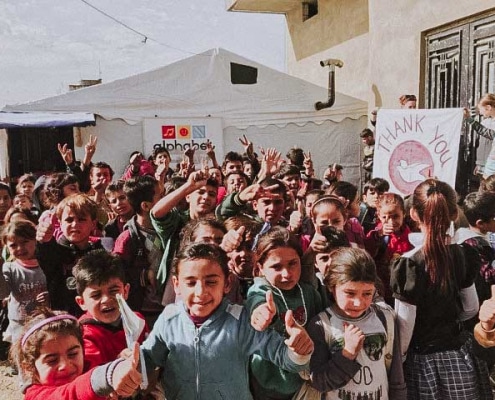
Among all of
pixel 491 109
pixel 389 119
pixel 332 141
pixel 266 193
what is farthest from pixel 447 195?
pixel 332 141

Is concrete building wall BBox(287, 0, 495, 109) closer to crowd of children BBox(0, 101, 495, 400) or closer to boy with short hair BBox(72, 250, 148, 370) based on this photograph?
crowd of children BBox(0, 101, 495, 400)

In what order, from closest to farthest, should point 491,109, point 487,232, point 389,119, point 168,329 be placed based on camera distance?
point 168,329 < point 487,232 < point 491,109 < point 389,119

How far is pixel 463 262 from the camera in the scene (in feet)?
7.39

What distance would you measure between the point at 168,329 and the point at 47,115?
734cm

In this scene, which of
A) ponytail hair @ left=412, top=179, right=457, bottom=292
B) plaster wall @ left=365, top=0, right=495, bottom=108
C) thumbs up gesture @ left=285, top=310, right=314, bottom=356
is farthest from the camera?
plaster wall @ left=365, top=0, right=495, bottom=108

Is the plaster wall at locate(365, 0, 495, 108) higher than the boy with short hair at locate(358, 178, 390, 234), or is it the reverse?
the plaster wall at locate(365, 0, 495, 108)

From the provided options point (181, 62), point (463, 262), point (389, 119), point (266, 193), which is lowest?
point (463, 262)

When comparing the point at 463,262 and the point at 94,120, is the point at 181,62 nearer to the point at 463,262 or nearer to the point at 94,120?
the point at 94,120

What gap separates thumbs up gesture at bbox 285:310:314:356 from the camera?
1646 mm

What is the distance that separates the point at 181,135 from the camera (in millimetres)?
9242

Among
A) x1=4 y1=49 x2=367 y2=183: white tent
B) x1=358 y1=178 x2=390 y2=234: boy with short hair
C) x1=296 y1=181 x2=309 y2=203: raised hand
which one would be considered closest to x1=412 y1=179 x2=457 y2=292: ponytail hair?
x1=358 y1=178 x2=390 y2=234: boy with short hair

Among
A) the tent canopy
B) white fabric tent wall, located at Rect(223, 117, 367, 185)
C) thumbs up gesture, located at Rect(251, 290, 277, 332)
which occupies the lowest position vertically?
thumbs up gesture, located at Rect(251, 290, 277, 332)

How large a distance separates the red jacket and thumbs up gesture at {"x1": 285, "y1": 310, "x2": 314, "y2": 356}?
606 mm

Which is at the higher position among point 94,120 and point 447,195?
point 94,120
